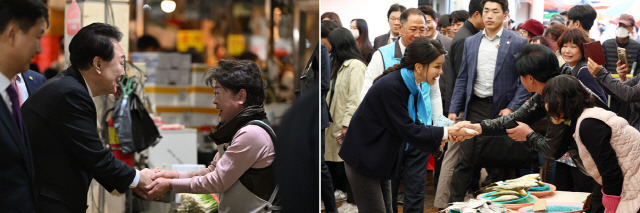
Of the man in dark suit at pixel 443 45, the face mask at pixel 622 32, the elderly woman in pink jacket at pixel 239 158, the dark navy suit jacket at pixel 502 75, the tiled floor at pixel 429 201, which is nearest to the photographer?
the elderly woman in pink jacket at pixel 239 158

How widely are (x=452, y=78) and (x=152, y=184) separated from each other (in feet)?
7.98

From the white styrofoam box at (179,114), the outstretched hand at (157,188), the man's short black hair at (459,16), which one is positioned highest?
the man's short black hair at (459,16)

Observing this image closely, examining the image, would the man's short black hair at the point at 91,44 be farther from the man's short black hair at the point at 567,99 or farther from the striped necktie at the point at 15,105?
the man's short black hair at the point at 567,99

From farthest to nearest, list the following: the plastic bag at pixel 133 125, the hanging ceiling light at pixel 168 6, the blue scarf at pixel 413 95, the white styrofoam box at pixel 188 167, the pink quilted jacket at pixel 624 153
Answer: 1. the plastic bag at pixel 133 125
2. the blue scarf at pixel 413 95
3. the pink quilted jacket at pixel 624 153
4. the white styrofoam box at pixel 188 167
5. the hanging ceiling light at pixel 168 6

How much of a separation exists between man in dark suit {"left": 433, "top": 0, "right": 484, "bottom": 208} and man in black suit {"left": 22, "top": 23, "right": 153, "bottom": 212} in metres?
2.51

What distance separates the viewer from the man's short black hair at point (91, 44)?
4.13 feet

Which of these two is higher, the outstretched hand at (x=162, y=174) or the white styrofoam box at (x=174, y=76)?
the white styrofoam box at (x=174, y=76)

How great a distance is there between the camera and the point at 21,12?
3.70 ft

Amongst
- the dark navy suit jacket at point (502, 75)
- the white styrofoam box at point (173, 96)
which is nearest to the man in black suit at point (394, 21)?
the dark navy suit jacket at point (502, 75)

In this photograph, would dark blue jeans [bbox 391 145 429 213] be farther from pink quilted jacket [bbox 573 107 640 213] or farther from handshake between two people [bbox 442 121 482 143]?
pink quilted jacket [bbox 573 107 640 213]

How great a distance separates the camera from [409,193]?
310 centimetres

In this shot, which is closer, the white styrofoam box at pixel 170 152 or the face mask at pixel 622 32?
the white styrofoam box at pixel 170 152

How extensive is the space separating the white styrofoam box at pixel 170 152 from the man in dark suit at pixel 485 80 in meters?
1.34

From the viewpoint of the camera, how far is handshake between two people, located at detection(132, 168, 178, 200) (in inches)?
60.9
